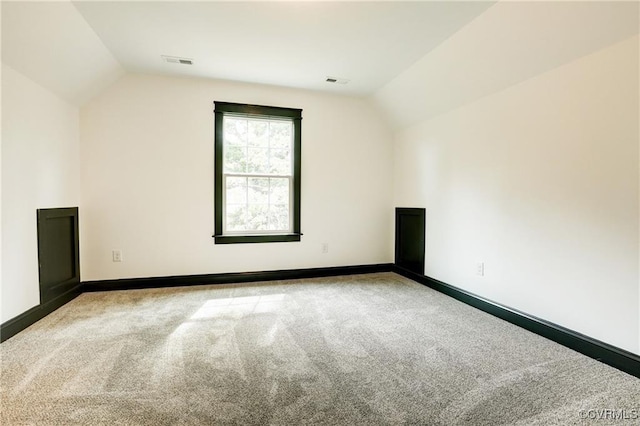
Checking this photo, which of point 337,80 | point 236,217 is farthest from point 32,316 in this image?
point 337,80

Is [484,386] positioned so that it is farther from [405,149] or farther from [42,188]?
[42,188]

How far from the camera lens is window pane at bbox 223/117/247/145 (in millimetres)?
3768

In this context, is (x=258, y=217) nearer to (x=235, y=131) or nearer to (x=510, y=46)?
(x=235, y=131)

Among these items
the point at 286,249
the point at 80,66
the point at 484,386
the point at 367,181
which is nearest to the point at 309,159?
the point at 367,181

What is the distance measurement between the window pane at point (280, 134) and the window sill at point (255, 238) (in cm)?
117

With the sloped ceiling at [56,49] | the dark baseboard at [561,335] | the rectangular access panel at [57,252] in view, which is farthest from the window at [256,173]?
the dark baseboard at [561,335]

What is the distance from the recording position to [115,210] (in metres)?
3.41

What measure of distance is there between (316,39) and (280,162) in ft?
5.41

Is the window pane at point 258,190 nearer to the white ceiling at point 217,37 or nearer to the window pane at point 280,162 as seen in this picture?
the window pane at point 280,162

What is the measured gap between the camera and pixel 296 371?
1.81 meters

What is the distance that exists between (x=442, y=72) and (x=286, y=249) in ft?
8.75

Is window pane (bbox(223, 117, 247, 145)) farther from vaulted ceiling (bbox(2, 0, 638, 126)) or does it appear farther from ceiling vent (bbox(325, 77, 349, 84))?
ceiling vent (bbox(325, 77, 349, 84))

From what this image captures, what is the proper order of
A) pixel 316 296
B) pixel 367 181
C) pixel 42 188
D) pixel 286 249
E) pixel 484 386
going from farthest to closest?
pixel 367 181 < pixel 286 249 < pixel 316 296 < pixel 42 188 < pixel 484 386

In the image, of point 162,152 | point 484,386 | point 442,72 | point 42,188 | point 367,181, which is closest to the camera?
point 484,386
